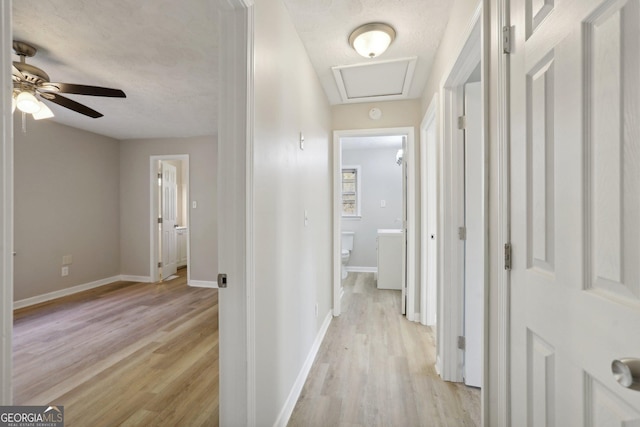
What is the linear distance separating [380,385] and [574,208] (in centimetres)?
175

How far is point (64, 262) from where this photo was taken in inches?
158

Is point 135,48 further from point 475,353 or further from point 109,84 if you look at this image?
point 475,353

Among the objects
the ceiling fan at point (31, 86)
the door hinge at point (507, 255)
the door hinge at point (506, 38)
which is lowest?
the door hinge at point (507, 255)

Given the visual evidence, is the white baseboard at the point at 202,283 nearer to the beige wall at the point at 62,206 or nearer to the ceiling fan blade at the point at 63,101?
the beige wall at the point at 62,206

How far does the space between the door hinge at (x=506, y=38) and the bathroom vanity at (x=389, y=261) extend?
3.32m

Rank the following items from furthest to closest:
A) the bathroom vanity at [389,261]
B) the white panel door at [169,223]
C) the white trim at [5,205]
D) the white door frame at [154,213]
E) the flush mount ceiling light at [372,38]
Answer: the white panel door at [169,223] → the white door frame at [154,213] → the bathroom vanity at [389,261] → the flush mount ceiling light at [372,38] → the white trim at [5,205]

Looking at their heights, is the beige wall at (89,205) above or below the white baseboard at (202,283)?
above

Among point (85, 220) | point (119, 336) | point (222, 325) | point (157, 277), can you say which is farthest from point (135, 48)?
Answer: point (157, 277)

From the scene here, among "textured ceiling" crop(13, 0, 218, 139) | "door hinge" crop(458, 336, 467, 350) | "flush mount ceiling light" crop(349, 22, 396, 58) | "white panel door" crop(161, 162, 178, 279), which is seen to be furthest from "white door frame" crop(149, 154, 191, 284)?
"door hinge" crop(458, 336, 467, 350)

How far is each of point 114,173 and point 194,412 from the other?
4.46 metres

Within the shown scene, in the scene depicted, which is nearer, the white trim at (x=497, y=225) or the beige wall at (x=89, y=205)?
the white trim at (x=497, y=225)

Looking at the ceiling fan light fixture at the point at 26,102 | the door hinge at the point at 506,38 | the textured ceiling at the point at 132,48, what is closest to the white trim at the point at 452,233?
the door hinge at the point at 506,38

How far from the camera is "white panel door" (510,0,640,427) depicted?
0.56m

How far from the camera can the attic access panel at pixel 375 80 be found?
2398 millimetres
